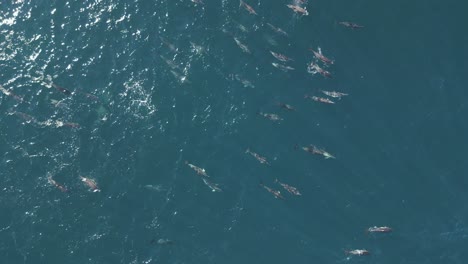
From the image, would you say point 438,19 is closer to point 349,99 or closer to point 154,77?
point 349,99

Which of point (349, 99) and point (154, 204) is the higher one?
point (349, 99)

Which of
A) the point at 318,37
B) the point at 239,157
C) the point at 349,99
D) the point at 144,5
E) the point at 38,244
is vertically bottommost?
the point at 38,244

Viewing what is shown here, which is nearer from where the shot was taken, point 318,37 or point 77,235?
A: point 77,235

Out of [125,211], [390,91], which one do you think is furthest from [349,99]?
[125,211]

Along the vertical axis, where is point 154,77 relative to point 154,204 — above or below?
above

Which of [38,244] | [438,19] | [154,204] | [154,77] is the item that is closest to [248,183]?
[154,204]

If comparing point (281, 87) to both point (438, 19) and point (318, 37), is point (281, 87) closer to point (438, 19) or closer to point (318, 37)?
point (318, 37)
